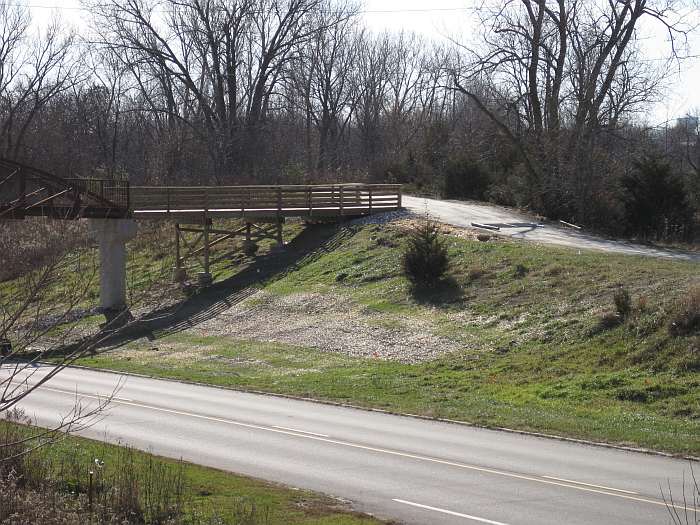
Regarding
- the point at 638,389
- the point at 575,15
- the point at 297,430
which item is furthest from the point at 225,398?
the point at 575,15

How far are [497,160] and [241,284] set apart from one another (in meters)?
22.2

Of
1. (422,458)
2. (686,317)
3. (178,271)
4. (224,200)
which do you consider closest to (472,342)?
(686,317)

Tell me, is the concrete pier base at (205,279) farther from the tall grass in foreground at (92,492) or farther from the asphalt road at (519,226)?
the tall grass in foreground at (92,492)

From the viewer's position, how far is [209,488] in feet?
39.3

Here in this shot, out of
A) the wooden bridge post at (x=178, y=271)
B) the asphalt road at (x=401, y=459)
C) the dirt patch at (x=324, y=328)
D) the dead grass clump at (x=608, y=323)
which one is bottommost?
the dirt patch at (x=324, y=328)

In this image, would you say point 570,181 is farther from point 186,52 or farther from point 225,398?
point 186,52

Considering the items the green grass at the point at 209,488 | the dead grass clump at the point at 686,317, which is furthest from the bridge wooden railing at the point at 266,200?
the green grass at the point at 209,488

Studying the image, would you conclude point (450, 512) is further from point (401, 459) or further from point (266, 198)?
point (266, 198)

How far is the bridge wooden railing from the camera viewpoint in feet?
134

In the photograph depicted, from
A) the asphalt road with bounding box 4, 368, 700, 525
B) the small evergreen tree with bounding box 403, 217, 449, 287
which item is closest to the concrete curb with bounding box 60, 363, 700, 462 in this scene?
the asphalt road with bounding box 4, 368, 700, 525

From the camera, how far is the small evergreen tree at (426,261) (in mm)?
33969

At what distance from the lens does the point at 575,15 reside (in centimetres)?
4994

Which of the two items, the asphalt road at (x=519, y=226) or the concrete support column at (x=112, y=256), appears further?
the concrete support column at (x=112, y=256)

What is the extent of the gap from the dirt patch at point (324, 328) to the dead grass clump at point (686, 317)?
6294 mm
